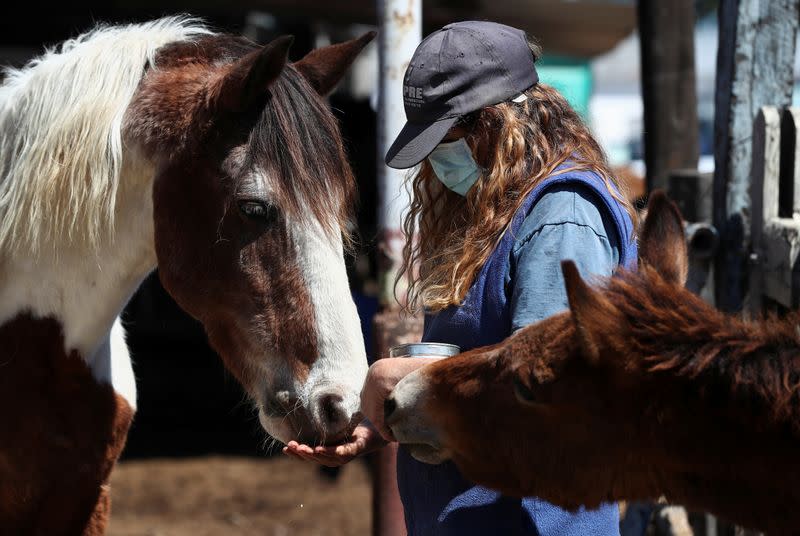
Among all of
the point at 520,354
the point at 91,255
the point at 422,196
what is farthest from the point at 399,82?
the point at 520,354

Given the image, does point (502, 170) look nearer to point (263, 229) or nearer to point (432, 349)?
point (432, 349)

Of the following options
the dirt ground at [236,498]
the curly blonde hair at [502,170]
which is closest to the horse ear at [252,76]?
the curly blonde hair at [502,170]

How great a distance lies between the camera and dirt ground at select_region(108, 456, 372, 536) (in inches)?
220

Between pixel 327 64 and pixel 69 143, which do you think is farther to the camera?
pixel 327 64

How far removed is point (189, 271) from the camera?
88.4 inches

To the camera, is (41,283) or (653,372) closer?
(653,372)

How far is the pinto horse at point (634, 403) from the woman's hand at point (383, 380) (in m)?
0.05

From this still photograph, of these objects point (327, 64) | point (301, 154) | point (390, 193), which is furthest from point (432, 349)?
point (390, 193)

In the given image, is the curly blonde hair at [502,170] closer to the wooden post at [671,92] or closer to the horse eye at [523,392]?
the horse eye at [523,392]

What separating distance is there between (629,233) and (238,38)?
1240mm

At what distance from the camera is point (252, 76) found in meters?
2.12

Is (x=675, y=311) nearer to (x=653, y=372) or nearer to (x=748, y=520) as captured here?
(x=653, y=372)

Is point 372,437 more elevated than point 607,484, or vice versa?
point 607,484

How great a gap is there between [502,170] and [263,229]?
625 mm
